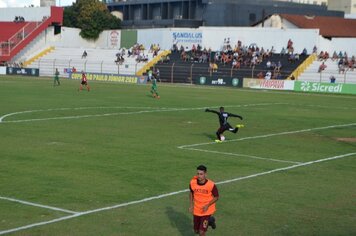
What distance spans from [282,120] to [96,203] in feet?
67.4

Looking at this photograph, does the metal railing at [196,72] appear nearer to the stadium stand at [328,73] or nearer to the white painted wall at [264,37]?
the stadium stand at [328,73]

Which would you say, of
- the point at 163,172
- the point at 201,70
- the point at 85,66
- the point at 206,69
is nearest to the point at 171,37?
the point at 85,66

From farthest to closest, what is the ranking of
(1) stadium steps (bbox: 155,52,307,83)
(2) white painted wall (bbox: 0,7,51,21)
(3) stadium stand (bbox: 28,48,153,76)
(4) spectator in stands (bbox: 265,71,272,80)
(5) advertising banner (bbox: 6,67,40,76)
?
(2) white painted wall (bbox: 0,7,51,21) < (5) advertising banner (bbox: 6,67,40,76) < (3) stadium stand (bbox: 28,48,153,76) < (1) stadium steps (bbox: 155,52,307,83) < (4) spectator in stands (bbox: 265,71,272,80)

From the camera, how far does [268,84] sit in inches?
2564

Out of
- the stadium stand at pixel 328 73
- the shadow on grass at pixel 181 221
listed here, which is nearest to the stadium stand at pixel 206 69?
the stadium stand at pixel 328 73

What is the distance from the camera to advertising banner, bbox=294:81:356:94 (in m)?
60.6

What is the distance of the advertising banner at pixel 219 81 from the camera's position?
68.1m

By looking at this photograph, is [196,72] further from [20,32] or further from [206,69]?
[20,32]

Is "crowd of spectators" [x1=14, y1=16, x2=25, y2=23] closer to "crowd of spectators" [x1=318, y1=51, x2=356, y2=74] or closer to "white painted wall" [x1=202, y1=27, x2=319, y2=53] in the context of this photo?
"white painted wall" [x1=202, y1=27, x2=319, y2=53]

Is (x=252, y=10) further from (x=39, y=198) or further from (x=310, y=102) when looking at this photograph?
(x=39, y=198)

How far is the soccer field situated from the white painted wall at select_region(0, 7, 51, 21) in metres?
63.7

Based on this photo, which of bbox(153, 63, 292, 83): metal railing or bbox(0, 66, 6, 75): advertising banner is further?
bbox(0, 66, 6, 75): advertising banner

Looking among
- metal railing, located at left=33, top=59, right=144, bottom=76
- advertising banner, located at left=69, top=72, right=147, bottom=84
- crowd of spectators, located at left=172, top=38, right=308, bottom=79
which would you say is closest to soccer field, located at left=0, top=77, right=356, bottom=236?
crowd of spectators, located at left=172, top=38, right=308, bottom=79

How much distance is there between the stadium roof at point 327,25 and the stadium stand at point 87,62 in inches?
742
